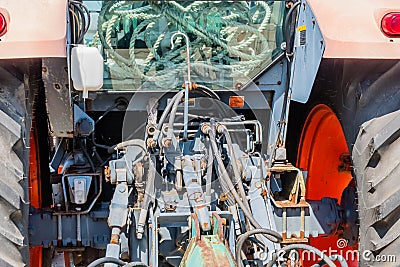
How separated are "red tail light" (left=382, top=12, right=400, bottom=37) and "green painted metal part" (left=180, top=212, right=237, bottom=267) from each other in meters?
0.88

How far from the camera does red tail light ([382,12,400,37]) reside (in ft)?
7.15

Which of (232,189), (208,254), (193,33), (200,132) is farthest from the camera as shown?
(193,33)

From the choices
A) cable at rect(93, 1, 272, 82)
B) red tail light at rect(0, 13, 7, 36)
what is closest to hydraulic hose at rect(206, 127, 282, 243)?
cable at rect(93, 1, 272, 82)

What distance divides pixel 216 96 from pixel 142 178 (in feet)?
1.98

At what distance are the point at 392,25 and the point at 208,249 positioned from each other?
1.00 metres

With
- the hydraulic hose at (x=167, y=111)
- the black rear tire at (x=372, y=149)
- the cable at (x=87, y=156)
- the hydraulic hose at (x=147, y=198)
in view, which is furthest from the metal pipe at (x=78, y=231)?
the black rear tire at (x=372, y=149)

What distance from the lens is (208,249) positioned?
207cm

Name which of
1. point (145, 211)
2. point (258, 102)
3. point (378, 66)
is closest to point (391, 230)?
point (378, 66)

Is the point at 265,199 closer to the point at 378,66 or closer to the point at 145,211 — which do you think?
the point at 145,211

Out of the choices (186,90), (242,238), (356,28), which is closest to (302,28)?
(356,28)

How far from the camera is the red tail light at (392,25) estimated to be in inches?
85.8

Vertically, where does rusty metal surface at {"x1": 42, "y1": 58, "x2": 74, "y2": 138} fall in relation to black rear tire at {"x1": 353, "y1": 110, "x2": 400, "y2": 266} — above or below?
above

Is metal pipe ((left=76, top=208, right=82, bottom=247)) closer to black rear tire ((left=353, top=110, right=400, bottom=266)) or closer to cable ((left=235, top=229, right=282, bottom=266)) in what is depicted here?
cable ((left=235, top=229, right=282, bottom=266))

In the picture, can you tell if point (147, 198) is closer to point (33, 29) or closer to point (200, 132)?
point (200, 132)
